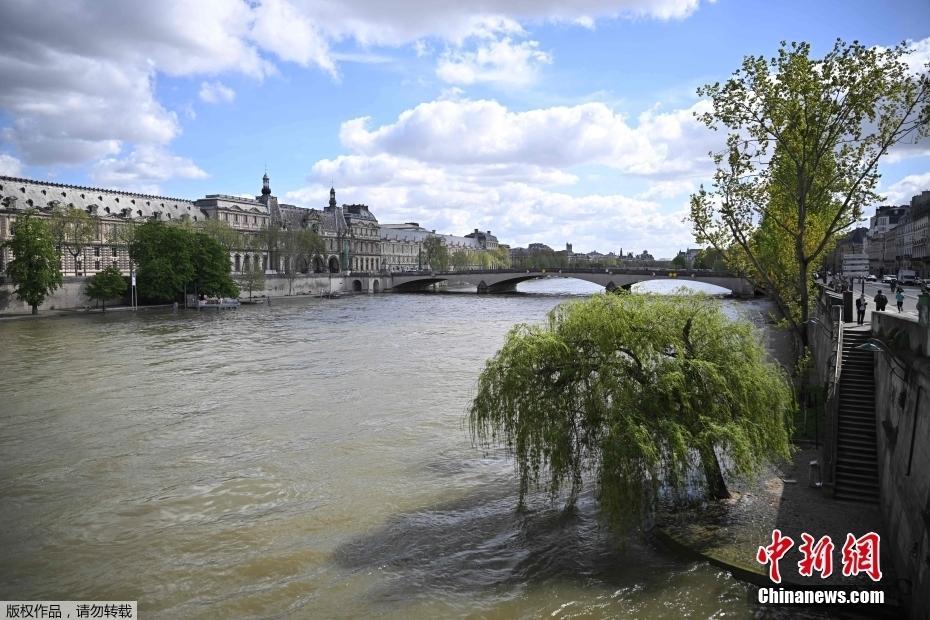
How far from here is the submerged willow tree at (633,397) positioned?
1298 cm

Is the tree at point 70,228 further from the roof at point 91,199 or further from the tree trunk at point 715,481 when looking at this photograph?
the tree trunk at point 715,481

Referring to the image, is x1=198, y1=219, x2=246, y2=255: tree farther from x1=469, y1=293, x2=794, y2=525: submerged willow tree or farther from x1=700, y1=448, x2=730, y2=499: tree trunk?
x1=700, y1=448, x2=730, y2=499: tree trunk

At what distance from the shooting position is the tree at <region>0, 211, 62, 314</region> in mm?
63562

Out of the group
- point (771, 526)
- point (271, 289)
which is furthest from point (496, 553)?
point (271, 289)

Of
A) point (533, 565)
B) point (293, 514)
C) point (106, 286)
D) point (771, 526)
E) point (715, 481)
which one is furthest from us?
point (106, 286)

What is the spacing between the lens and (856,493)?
15.6 meters

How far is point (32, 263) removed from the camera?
2518 inches

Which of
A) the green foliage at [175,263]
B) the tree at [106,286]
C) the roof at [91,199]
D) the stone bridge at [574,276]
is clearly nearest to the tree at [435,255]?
the stone bridge at [574,276]

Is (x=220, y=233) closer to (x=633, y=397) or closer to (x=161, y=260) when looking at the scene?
(x=161, y=260)

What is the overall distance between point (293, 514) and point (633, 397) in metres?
8.56

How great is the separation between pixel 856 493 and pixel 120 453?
20373mm

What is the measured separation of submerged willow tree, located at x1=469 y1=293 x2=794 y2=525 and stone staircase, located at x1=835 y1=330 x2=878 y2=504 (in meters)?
3.03

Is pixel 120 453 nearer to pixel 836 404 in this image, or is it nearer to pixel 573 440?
pixel 573 440

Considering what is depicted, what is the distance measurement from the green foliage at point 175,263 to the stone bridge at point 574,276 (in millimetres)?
46619
